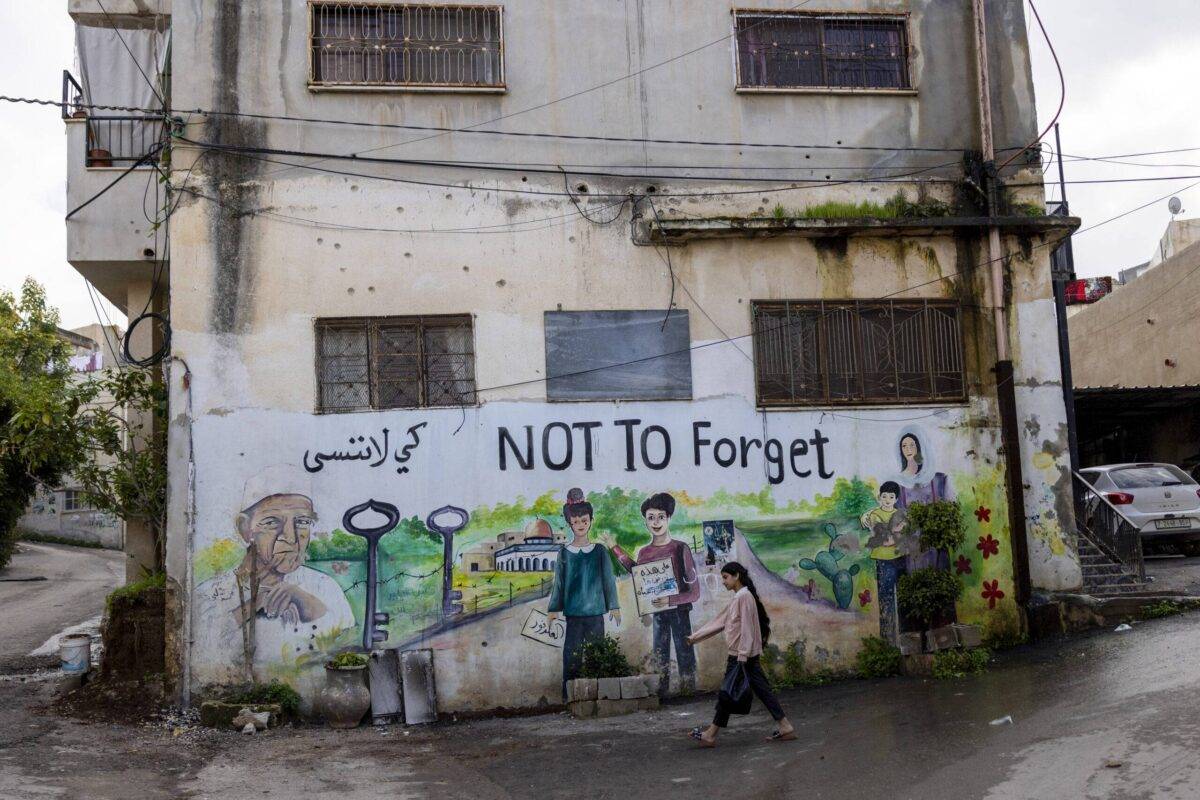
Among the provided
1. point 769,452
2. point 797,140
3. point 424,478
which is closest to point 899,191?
point 797,140

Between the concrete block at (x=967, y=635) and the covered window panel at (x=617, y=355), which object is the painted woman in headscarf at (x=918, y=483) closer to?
the concrete block at (x=967, y=635)

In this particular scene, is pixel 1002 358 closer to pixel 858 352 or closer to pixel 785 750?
pixel 858 352

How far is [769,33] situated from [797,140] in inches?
49.4

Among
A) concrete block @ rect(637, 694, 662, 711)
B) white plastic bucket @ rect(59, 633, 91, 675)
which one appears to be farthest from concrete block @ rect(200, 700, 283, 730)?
concrete block @ rect(637, 694, 662, 711)

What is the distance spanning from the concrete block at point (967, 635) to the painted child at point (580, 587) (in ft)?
11.2

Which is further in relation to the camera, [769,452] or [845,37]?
[845,37]

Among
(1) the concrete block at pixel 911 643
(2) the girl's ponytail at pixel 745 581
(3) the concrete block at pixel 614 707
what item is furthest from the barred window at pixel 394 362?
(1) the concrete block at pixel 911 643

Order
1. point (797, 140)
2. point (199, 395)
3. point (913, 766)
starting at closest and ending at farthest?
point (913, 766), point (199, 395), point (797, 140)

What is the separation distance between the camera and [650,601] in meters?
11.2

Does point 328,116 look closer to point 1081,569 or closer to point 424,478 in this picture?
point 424,478

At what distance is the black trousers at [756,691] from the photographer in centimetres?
848

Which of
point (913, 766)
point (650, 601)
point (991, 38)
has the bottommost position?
point (913, 766)

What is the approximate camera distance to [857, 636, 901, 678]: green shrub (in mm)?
11242

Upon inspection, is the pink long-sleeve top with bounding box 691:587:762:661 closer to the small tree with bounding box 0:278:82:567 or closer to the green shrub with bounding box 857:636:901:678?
the green shrub with bounding box 857:636:901:678
